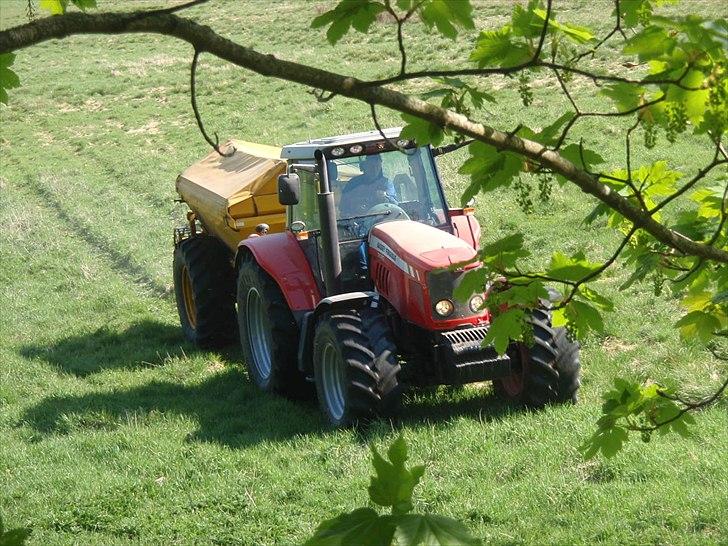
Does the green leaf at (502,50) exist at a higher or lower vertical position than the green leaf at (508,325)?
higher

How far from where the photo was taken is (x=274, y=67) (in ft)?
7.61

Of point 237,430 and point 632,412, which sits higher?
point 632,412

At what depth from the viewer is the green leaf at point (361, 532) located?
2.08m

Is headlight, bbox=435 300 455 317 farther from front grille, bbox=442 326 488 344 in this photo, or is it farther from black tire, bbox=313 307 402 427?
black tire, bbox=313 307 402 427

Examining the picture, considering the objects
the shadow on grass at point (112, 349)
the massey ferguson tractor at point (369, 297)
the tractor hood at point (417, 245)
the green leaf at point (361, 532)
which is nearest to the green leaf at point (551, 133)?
the green leaf at point (361, 532)

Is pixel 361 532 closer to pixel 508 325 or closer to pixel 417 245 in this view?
pixel 508 325

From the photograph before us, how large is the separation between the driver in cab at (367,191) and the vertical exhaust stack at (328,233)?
18 cm

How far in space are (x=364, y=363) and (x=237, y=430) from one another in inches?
51.3

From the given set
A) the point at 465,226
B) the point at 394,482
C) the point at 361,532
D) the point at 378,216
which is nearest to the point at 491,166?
the point at 394,482

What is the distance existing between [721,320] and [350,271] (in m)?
4.67

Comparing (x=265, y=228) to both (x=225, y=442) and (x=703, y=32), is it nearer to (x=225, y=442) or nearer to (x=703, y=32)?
(x=225, y=442)

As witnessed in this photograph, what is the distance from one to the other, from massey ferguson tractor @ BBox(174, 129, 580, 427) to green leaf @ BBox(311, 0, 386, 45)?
429 cm

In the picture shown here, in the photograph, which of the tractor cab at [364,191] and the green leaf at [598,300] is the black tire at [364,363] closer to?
the tractor cab at [364,191]

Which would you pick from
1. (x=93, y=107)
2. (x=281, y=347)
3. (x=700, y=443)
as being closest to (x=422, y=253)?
(x=281, y=347)
